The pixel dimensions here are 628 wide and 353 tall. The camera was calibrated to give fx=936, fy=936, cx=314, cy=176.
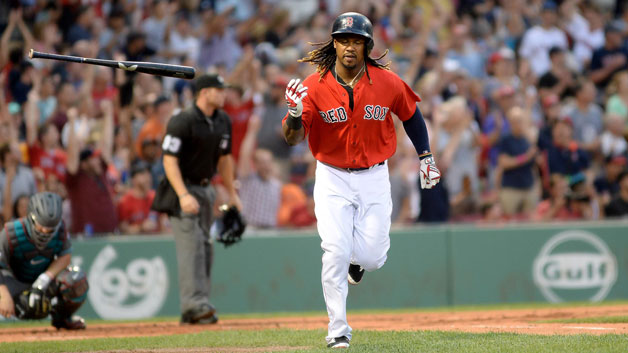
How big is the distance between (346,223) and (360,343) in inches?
37.9

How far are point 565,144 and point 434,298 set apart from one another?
3.56 meters

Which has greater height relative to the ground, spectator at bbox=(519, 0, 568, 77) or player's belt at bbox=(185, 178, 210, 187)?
spectator at bbox=(519, 0, 568, 77)

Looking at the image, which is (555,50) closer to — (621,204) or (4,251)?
(621,204)

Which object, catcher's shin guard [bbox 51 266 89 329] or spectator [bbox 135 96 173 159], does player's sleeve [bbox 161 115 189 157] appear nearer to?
catcher's shin guard [bbox 51 266 89 329]

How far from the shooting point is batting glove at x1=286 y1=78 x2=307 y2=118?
6602 mm

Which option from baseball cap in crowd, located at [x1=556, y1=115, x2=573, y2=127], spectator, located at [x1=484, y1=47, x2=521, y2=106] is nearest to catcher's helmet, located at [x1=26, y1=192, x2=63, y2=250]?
baseball cap in crowd, located at [x1=556, y1=115, x2=573, y2=127]

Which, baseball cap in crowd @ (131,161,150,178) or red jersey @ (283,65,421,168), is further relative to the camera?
baseball cap in crowd @ (131,161,150,178)

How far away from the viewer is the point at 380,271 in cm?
1272

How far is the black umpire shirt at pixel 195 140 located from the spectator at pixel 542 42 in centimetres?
949

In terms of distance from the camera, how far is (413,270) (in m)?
12.8

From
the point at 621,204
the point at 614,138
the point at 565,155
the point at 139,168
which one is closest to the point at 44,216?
the point at 139,168

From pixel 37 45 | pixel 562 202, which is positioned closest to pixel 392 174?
pixel 562 202

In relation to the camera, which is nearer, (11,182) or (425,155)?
(425,155)

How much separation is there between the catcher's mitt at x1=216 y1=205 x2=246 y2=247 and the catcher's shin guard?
5.60 ft
